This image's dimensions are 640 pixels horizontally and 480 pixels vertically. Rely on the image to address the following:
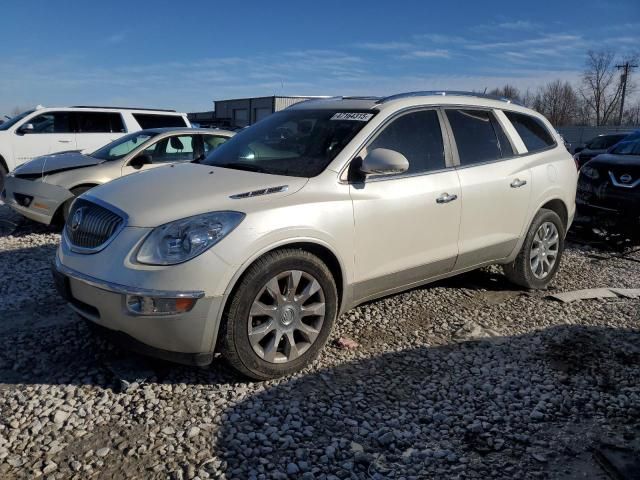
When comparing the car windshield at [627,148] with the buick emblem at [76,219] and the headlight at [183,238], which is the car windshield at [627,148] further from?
the buick emblem at [76,219]

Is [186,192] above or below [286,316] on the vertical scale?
above

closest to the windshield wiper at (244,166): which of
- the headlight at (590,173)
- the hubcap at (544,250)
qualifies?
the hubcap at (544,250)

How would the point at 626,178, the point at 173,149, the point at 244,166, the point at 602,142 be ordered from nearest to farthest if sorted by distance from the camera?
the point at 244,166, the point at 626,178, the point at 173,149, the point at 602,142

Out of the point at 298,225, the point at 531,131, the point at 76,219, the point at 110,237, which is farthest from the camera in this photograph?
the point at 531,131

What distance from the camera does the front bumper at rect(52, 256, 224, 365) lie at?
2.97 metres

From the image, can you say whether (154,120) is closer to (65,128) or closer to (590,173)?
(65,128)

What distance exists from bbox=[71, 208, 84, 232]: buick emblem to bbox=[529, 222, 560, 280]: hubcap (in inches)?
157

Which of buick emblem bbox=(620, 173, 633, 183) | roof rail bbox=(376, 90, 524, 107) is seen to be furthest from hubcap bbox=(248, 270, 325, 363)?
buick emblem bbox=(620, 173, 633, 183)

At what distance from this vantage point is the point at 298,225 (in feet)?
10.9

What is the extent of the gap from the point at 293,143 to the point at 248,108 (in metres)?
45.7

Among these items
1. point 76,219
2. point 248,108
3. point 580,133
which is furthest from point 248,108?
point 76,219

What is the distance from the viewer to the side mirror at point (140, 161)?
7.54m

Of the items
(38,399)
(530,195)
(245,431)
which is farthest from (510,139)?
(38,399)

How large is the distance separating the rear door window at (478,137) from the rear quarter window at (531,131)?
11.5 inches
